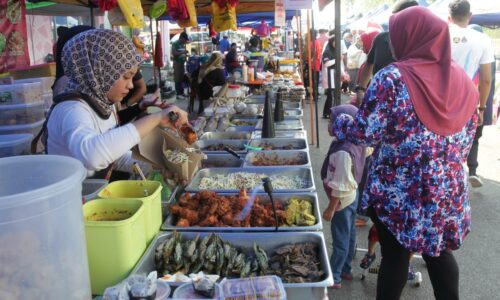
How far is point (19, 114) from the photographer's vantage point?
3848mm

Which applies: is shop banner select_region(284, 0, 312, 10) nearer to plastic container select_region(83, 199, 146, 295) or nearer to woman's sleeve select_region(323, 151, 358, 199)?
woman's sleeve select_region(323, 151, 358, 199)

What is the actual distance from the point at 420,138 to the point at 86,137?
1.50 m

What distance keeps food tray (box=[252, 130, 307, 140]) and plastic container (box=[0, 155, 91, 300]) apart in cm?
288

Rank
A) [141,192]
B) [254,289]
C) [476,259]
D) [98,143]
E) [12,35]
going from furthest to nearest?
[12,35]
[476,259]
[141,192]
[98,143]
[254,289]

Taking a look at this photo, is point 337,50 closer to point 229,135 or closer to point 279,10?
point 229,135

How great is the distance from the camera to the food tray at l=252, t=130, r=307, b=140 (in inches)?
155

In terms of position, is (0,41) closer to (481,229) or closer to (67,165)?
(67,165)

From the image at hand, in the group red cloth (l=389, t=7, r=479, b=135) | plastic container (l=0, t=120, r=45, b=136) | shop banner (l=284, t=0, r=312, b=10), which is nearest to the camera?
red cloth (l=389, t=7, r=479, b=135)

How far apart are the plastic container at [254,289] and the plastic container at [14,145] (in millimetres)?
2393

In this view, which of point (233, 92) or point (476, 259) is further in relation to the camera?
point (233, 92)

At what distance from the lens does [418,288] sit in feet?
10.0

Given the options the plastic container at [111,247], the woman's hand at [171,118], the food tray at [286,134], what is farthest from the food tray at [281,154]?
the plastic container at [111,247]

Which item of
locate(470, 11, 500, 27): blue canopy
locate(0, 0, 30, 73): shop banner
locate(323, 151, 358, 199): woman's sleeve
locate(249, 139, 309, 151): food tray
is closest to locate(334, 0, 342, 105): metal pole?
locate(249, 139, 309, 151): food tray

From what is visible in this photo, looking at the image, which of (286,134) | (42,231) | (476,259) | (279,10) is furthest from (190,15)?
(42,231)
